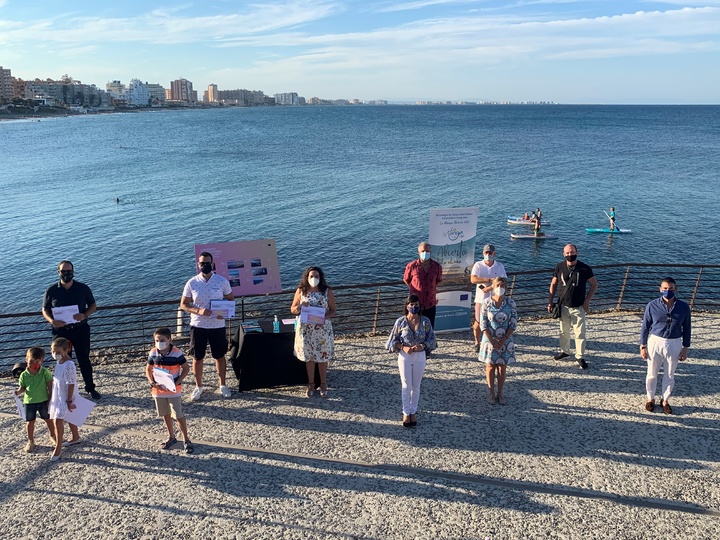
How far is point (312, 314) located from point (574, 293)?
4106mm

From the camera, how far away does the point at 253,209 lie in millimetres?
41125

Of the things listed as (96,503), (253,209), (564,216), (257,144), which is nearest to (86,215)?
(253,209)

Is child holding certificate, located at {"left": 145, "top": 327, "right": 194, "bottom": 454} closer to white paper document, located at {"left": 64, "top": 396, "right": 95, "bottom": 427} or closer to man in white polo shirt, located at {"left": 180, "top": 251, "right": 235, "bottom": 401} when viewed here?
white paper document, located at {"left": 64, "top": 396, "right": 95, "bottom": 427}

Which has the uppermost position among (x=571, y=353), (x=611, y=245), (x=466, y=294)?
(x=466, y=294)

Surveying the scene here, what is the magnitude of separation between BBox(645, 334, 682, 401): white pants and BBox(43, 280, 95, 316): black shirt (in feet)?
24.1

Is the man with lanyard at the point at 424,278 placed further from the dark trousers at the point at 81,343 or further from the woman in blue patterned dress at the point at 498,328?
the dark trousers at the point at 81,343

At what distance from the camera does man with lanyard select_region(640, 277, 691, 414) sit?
6.65 metres

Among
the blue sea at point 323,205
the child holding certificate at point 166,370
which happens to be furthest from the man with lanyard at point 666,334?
the blue sea at point 323,205

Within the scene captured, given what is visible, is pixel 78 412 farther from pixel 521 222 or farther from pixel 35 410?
pixel 521 222

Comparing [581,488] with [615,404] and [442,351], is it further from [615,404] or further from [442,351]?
[442,351]

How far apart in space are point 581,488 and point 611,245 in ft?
98.6

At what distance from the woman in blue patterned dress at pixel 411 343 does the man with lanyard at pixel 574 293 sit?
2.72 metres

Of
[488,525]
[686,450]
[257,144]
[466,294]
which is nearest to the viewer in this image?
[488,525]

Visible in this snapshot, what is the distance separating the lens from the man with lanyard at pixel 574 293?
816 centimetres
